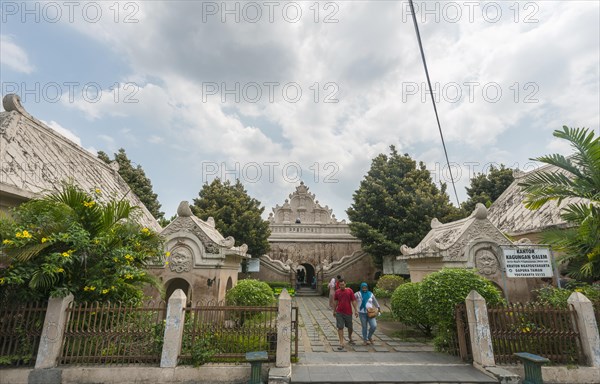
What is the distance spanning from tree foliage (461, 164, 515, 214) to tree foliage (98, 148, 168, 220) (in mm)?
21739

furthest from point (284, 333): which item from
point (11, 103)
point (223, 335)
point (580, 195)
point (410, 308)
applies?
point (11, 103)

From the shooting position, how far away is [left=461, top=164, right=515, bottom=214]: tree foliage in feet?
67.7

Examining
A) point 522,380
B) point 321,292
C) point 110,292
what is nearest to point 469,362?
point 522,380

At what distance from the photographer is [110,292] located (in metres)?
6.39

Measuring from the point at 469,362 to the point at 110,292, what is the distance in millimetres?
7921

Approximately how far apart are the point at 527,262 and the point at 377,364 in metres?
4.85

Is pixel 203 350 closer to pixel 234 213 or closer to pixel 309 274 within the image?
pixel 234 213

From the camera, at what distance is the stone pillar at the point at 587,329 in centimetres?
597

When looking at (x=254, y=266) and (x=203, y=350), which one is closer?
(x=203, y=350)

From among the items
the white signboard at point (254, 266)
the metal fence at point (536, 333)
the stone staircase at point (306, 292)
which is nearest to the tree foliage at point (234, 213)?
the white signboard at point (254, 266)

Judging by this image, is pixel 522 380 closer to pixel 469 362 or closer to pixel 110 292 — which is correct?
pixel 469 362

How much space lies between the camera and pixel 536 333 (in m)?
6.20

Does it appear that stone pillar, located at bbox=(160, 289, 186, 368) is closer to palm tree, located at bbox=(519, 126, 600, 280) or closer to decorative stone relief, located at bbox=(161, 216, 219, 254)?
decorative stone relief, located at bbox=(161, 216, 219, 254)

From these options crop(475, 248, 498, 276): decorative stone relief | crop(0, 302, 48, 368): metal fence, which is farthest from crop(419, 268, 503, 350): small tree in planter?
crop(0, 302, 48, 368): metal fence
